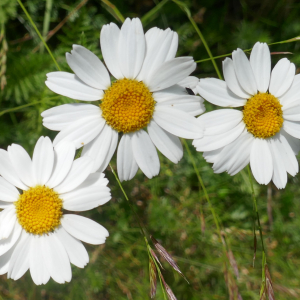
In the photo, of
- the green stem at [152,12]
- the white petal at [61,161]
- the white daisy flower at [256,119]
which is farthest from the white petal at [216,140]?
A: the green stem at [152,12]

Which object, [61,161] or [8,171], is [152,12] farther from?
[8,171]

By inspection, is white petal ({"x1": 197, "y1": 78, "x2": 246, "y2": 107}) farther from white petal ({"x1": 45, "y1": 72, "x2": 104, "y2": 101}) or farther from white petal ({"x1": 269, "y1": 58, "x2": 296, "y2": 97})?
white petal ({"x1": 45, "y1": 72, "x2": 104, "y2": 101})

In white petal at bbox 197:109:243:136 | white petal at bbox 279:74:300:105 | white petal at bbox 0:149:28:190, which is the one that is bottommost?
white petal at bbox 0:149:28:190

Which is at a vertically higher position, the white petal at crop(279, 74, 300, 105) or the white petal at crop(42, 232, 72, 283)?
the white petal at crop(279, 74, 300, 105)

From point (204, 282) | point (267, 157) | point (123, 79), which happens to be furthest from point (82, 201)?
point (204, 282)

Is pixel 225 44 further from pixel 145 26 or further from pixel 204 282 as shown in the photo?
pixel 204 282

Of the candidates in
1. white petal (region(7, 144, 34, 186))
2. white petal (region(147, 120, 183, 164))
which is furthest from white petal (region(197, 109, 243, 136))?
white petal (region(7, 144, 34, 186))

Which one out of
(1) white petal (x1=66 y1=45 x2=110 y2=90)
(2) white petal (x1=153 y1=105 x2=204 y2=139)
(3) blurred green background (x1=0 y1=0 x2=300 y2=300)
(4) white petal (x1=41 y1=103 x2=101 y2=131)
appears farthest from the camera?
(3) blurred green background (x1=0 y1=0 x2=300 y2=300)

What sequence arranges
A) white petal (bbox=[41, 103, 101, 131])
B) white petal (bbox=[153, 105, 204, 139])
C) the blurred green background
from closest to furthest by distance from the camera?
white petal (bbox=[41, 103, 101, 131]), white petal (bbox=[153, 105, 204, 139]), the blurred green background
